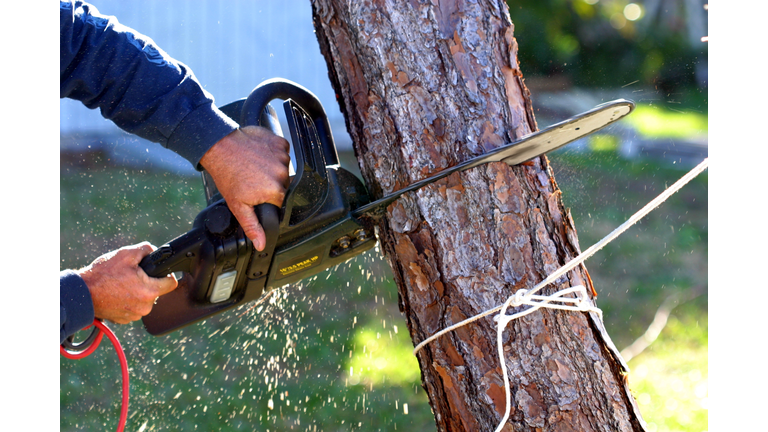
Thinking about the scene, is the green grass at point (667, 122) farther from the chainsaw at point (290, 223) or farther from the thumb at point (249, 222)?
the thumb at point (249, 222)

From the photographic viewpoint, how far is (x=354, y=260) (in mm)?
3865

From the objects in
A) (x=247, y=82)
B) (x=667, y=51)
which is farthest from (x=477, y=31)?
(x=667, y=51)

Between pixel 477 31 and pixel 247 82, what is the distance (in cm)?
388

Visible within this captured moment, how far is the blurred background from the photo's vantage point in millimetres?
2752

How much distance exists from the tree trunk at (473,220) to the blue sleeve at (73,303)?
77 centimetres

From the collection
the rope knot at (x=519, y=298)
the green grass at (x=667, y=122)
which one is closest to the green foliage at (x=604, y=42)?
the green grass at (x=667, y=122)

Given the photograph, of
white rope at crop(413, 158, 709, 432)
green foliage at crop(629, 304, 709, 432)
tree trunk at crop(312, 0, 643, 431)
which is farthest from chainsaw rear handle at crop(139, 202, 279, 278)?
green foliage at crop(629, 304, 709, 432)

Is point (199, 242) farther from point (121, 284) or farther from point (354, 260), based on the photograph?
point (354, 260)

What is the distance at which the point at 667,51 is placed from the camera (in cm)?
676

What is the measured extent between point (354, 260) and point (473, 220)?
2803 millimetres

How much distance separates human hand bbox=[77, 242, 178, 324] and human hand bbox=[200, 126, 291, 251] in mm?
347

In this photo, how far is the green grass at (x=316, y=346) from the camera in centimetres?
269

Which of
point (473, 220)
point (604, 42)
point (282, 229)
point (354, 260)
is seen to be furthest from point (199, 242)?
point (604, 42)
